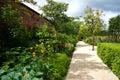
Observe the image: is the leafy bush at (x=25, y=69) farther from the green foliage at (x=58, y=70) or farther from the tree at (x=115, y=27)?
the tree at (x=115, y=27)

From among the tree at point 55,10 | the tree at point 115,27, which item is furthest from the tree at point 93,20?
the tree at point 115,27

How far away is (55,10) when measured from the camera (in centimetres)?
1703

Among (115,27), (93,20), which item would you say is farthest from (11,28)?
(115,27)

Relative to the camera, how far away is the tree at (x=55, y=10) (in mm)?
16781

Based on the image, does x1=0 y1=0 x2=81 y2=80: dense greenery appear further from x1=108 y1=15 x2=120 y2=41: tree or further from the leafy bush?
x1=108 y1=15 x2=120 y2=41: tree

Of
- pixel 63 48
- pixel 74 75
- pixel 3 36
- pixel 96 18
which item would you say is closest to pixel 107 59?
pixel 74 75

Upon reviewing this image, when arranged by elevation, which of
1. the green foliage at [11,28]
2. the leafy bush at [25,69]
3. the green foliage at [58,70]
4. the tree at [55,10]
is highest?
the tree at [55,10]

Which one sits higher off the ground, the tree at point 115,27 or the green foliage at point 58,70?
the tree at point 115,27

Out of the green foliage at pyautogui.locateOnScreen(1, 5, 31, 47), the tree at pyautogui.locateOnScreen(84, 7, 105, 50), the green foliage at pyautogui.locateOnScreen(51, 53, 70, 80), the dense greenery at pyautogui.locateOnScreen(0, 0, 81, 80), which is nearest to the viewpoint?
the dense greenery at pyautogui.locateOnScreen(0, 0, 81, 80)

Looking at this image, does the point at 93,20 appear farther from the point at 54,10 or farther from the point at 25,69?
the point at 25,69

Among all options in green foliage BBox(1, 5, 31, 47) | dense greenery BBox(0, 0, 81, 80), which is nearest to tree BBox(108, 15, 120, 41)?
dense greenery BBox(0, 0, 81, 80)

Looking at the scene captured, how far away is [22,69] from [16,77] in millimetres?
654

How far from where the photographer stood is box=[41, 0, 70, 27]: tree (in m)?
16.8

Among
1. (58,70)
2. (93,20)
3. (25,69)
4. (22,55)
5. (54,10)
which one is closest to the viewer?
(25,69)
